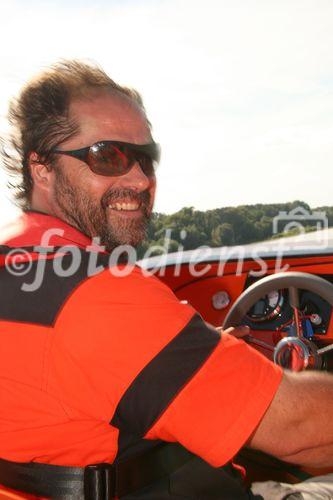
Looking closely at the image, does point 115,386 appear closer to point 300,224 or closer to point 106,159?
point 106,159

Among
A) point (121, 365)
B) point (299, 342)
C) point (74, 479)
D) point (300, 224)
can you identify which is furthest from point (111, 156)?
point (300, 224)

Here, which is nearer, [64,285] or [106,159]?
[64,285]

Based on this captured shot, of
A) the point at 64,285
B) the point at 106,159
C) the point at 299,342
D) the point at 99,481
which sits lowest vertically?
the point at 99,481

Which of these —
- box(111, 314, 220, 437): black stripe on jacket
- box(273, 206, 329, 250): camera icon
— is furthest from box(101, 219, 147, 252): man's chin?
box(273, 206, 329, 250): camera icon

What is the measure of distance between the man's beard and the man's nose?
0.07 feet

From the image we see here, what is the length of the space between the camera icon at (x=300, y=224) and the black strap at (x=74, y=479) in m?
2.14

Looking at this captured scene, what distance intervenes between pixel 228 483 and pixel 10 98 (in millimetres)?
1459

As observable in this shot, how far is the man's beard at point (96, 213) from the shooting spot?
171cm

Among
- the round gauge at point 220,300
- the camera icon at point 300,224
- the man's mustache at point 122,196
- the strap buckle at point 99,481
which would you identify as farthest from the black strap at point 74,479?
the round gauge at point 220,300

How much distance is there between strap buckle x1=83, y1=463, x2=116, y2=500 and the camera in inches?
54.7

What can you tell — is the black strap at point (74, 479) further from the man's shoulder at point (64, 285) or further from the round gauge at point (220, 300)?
the round gauge at point (220, 300)

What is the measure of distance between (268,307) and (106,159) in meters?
1.77

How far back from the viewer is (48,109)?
5.92 ft

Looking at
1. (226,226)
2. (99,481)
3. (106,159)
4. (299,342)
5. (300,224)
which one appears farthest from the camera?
(226,226)
